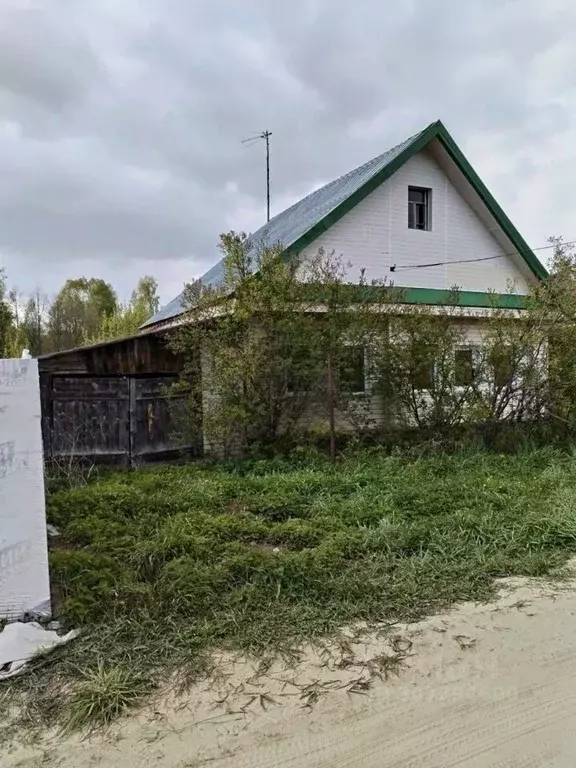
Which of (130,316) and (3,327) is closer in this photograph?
(3,327)

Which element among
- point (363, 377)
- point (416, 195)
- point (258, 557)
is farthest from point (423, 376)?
point (416, 195)

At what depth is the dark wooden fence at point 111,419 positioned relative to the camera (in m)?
8.06

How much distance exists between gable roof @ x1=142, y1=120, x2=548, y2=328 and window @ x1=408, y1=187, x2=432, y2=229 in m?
0.85

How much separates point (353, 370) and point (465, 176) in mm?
6678

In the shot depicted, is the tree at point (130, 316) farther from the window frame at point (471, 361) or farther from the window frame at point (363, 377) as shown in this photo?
the window frame at point (471, 361)

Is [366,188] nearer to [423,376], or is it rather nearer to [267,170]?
[423,376]

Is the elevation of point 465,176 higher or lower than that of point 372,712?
higher

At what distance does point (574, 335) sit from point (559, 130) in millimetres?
5531

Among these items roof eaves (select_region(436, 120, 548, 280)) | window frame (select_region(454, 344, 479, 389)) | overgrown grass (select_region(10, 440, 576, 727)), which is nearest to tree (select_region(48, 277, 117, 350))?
roof eaves (select_region(436, 120, 548, 280))

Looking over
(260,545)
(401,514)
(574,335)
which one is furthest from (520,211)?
(260,545)

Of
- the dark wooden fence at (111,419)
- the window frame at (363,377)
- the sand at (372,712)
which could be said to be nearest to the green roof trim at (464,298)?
the window frame at (363,377)

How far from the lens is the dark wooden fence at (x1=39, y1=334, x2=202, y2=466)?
317 inches

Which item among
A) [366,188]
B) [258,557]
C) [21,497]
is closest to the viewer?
[21,497]

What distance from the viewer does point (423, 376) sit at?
8766 mm
